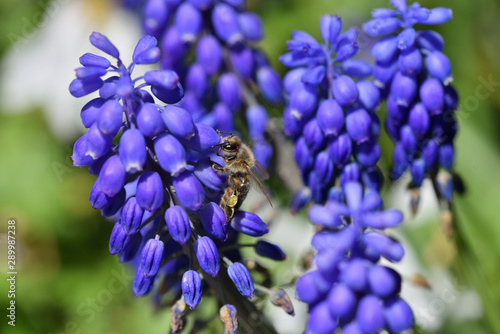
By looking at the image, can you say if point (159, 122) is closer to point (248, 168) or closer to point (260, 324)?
point (248, 168)

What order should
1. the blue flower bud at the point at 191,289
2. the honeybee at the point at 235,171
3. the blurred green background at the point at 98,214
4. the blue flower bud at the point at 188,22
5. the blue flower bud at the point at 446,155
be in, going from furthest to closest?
the blurred green background at the point at 98,214
the blue flower bud at the point at 188,22
the blue flower bud at the point at 446,155
the honeybee at the point at 235,171
the blue flower bud at the point at 191,289

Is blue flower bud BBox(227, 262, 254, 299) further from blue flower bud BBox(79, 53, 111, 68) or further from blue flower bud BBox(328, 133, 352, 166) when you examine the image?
blue flower bud BBox(79, 53, 111, 68)

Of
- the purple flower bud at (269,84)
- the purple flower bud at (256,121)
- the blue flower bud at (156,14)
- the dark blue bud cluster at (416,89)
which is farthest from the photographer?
the purple flower bud at (269,84)

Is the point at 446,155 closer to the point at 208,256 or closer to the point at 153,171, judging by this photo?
the point at 208,256

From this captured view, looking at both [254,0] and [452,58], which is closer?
[452,58]

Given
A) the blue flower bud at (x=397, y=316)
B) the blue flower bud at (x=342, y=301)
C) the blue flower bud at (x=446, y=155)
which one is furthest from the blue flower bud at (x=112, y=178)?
the blue flower bud at (x=446, y=155)

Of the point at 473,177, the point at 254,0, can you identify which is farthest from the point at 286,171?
the point at 254,0

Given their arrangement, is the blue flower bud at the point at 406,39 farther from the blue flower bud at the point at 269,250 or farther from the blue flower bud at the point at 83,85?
the blue flower bud at the point at 83,85
